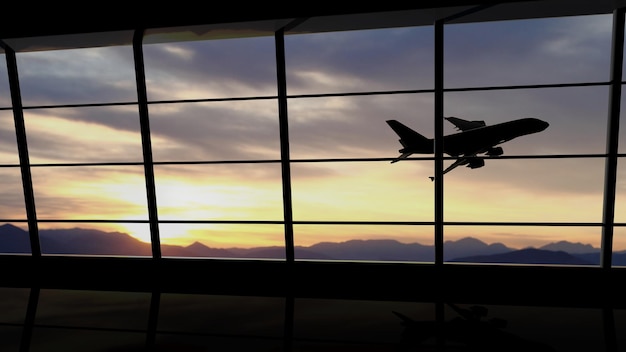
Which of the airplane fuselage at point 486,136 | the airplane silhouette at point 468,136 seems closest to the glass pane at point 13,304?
the airplane silhouette at point 468,136

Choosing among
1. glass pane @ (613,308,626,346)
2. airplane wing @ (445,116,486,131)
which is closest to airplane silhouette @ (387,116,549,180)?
airplane wing @ (445,116,486,131)

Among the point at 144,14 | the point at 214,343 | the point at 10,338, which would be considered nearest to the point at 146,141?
the point at 144,14

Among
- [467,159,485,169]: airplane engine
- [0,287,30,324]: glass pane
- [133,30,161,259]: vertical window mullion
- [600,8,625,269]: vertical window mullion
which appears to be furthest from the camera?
[467,159,485,169]: airplane engine

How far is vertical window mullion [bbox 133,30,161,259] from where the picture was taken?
355 inches

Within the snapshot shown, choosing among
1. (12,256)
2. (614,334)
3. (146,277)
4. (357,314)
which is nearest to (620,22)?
(614,334)

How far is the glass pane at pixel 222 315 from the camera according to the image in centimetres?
573

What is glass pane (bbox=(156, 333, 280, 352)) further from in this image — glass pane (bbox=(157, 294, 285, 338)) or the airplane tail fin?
the airplane tail fin

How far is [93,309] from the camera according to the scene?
712 cm

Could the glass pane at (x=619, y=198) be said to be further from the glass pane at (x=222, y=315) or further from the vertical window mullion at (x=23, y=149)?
the vertical window mullion at (x=23, y=149)

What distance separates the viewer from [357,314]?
6648 mm

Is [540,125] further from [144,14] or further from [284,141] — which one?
[144,14]

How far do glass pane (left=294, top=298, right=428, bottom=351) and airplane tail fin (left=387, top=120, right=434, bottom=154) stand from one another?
7679mm

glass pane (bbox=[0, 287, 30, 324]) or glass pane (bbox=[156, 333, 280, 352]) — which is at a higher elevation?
glass pane (bbox=[156, 333, 280, 352])

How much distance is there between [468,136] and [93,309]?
1220 cm
